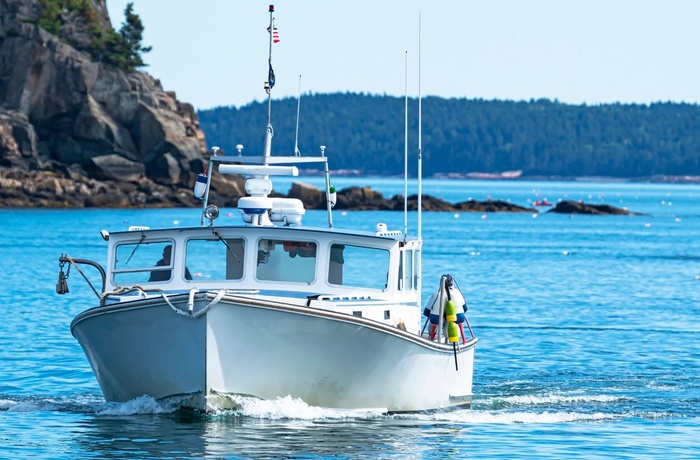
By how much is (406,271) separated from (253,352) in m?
3.60

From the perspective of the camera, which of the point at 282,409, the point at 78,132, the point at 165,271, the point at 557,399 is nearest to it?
the point at 282,409

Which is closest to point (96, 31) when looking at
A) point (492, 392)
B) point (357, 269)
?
point (357, 269)

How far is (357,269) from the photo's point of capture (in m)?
54.2

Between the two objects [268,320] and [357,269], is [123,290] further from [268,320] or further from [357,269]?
[357,269]

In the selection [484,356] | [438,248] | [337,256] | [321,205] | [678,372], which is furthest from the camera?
[321,205]

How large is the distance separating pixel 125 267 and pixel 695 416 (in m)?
9.80

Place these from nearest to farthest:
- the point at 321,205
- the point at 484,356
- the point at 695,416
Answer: the point at 695,416 < the point at 484,356 < the point at 321,205

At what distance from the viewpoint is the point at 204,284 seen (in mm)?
19312

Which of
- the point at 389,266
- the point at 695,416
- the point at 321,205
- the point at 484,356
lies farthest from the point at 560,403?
the point at 321,205

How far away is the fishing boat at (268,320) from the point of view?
696 inches

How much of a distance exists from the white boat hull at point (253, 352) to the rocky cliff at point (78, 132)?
9705cm

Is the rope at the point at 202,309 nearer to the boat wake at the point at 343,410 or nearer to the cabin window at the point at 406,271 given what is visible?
the boat wake at the point at 343,410

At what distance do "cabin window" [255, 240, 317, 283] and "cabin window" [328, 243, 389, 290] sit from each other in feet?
1.04

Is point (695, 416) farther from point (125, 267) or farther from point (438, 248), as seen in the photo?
point (438, 248)
